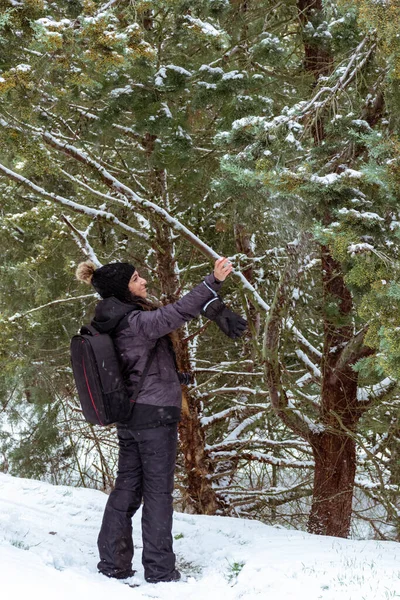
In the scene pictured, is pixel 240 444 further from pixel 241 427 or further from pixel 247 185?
pixel 247 185

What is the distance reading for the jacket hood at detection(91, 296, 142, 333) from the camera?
422cm

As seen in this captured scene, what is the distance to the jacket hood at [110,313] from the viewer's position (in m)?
4.22

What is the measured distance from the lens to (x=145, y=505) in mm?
4238

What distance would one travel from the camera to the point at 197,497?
7527mm

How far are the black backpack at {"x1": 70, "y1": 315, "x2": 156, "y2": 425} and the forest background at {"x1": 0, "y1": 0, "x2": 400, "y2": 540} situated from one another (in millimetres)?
1337

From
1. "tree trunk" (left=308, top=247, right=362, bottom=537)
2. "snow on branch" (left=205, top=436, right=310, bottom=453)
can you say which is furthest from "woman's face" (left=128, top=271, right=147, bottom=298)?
"snow on branch" (left=205, top=436, right=310, bottom=453)

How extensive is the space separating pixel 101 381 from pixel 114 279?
71 centimetres

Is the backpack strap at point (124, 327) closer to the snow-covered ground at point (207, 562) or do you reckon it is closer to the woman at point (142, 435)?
the woman at point (142, 435)

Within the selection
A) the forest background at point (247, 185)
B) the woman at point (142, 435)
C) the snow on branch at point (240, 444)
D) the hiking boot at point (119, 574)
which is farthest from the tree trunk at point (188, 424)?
the hiking boot at point (119, 574)

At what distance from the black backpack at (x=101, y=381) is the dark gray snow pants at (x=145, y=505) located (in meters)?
0.26

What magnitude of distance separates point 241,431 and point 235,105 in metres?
4.44

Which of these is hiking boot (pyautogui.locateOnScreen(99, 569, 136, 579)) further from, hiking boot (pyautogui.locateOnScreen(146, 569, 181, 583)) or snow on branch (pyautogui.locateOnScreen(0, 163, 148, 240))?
snow on branch (pyautogui.locateOnScreen(0, 163, 148, 240))

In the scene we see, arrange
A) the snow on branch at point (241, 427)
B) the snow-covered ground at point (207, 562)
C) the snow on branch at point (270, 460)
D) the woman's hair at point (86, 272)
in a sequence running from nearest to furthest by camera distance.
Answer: the snow-covered ground at point (207, 562)
the woman's hair at point (86, 272)
the snow on branch at point (270, 460)
the snow on branch at point (241, 427)

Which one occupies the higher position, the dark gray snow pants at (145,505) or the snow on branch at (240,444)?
the snow on branch at (240,444)
